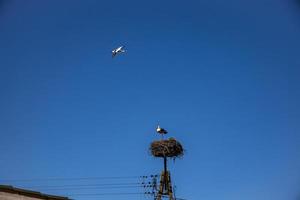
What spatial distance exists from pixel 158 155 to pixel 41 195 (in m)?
11.2

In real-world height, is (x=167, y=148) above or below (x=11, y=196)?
above

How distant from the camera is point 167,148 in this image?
3192cm

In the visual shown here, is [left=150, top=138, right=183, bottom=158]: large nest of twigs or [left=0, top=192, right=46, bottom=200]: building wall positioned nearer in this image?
[left=0, top=192, right=46, bottom=200]: building wall

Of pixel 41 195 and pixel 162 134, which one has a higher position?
pixel 162 134

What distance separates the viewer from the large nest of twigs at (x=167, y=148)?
105 ft

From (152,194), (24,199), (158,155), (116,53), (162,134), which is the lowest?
(24,199)

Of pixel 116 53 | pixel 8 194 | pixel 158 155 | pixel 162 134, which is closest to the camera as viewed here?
pixel 8 194

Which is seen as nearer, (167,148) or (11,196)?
(11,196)

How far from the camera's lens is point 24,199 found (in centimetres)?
2234

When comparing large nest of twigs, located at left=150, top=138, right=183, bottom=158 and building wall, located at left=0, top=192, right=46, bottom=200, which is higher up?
large nest of twigs, located at left=150, top=138, right=183, bottom=158

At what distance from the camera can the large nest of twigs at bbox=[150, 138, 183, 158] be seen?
105 feet

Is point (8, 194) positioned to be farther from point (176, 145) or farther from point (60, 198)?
point (176, 145)

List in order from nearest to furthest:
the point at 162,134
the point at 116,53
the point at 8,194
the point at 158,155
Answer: the point at 8,194
the point at 116,53
the point at 158,155
the point at 162,134

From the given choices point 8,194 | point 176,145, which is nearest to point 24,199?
point 8,194
